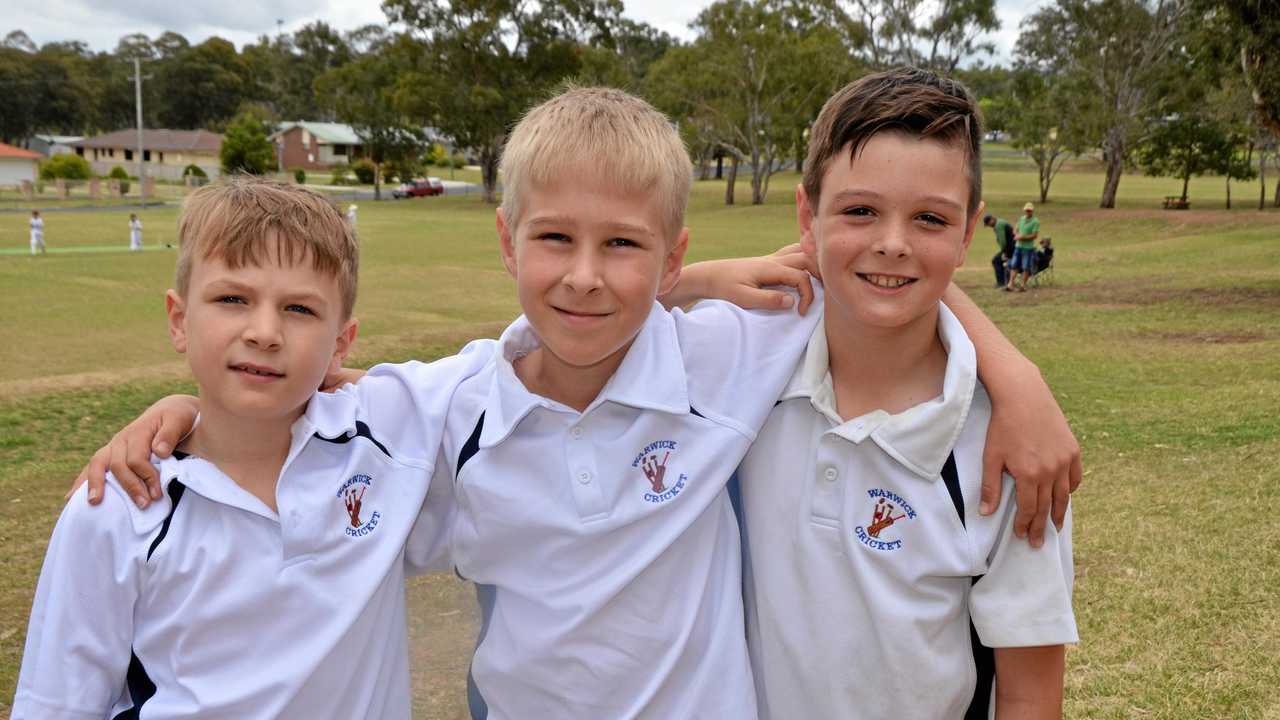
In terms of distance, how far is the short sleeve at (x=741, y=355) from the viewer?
217cm

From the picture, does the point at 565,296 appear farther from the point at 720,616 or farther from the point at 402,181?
the point at 402,181

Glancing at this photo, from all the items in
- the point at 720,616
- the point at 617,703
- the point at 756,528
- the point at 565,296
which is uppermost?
the point at 565,296

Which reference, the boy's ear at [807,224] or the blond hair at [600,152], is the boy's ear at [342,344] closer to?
the blond hair at [600,152]

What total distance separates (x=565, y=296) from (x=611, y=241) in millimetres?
143

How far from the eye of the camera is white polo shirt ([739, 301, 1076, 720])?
202 cm

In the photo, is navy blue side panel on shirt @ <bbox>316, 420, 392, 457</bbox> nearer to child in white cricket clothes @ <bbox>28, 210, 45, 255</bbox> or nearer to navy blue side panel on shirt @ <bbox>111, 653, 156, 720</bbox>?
navy blue side panel on shirt @ <bbox>111, 653, 156, 720</bbox>

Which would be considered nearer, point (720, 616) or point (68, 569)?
point (68, 569)

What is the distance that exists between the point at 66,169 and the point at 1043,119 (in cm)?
5374

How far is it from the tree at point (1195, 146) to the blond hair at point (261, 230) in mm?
44717

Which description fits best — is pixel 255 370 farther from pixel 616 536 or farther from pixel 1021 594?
pixel 1021 594

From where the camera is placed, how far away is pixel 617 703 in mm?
2078

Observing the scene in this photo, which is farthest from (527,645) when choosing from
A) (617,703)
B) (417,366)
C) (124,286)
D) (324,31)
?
(324,31)

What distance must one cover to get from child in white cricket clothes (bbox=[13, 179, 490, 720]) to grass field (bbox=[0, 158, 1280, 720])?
178 centimetres

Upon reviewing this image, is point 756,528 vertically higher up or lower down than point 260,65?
lower down
